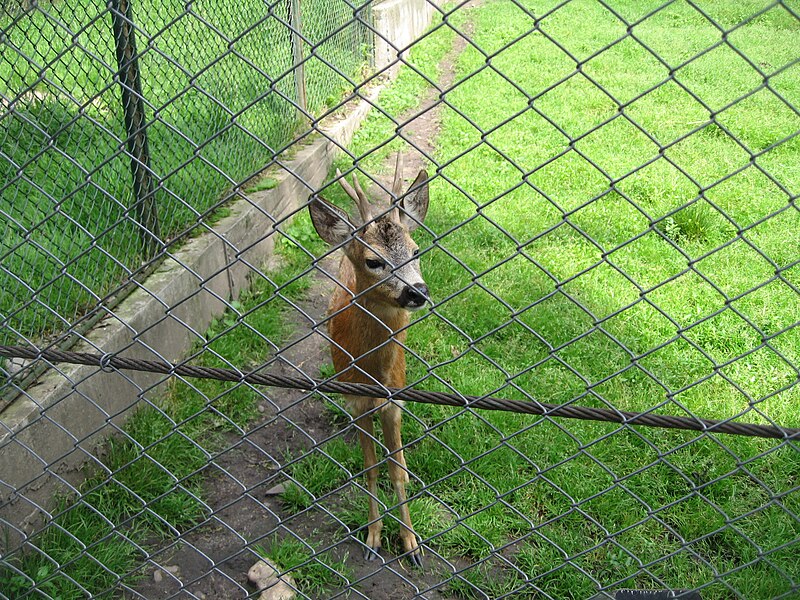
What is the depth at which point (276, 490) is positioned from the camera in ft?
11.8

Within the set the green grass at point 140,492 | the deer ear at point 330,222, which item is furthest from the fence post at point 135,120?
the deer ear at point 330,222

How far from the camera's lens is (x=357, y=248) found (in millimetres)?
3270

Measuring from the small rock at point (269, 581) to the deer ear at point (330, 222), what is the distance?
1326 mm

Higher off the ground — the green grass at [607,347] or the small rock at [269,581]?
the small rock at [269,581]

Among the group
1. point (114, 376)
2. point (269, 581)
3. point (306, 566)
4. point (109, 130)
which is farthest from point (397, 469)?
point (109, 130)

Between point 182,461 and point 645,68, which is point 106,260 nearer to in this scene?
point 182,461

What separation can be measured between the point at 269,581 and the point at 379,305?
1232mm

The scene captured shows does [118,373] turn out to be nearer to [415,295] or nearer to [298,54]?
[415,295]

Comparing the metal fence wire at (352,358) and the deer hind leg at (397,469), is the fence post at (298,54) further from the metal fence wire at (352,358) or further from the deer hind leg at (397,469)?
the deer hind leg at (397,469)

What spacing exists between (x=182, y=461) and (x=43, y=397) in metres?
0.83

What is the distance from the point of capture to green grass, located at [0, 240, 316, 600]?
2.70 meters

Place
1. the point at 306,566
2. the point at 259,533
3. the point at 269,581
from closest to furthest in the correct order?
the point at 269,581 < the point at 306,566 < the point at 259,533

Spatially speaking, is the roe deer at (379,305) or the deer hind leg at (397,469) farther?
the deer hind leg at (397,469)

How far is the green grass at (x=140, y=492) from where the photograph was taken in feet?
8.86
